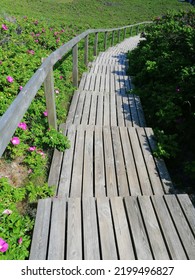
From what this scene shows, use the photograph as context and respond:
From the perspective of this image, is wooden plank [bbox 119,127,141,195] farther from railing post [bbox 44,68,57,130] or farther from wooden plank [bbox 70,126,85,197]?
railing post [bbox 44,68,57,130]

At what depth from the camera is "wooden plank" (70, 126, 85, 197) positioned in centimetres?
252

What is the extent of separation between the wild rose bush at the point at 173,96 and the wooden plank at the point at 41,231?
69.2 inches

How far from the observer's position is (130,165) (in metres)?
2.93

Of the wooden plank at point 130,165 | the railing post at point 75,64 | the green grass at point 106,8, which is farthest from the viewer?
the green grass at point 106,8

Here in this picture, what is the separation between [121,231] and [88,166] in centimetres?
103

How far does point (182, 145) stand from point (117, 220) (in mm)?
2198

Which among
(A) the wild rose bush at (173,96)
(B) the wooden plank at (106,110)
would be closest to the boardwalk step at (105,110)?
(B) the wooden plank at (106,110)

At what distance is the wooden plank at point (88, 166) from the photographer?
8.33 feet

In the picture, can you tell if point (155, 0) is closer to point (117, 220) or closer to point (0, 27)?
point (0, 27)

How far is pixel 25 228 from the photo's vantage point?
80.4 inches

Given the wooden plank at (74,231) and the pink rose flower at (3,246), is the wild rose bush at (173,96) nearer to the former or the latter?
the wooden plank at (74,231)

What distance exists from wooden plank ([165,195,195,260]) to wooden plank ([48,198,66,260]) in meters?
1.04

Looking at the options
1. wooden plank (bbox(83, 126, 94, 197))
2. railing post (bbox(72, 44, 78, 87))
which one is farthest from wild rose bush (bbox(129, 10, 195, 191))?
railing post (bbox(72, 44, 78, 87))

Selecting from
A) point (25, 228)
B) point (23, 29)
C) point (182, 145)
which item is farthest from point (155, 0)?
point (25, 228)
